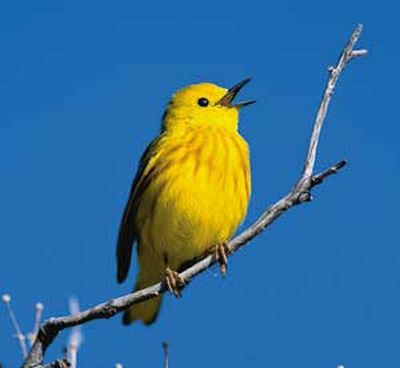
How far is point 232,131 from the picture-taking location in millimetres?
7613

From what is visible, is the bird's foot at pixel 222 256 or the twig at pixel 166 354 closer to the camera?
the twig at pixel 166 354

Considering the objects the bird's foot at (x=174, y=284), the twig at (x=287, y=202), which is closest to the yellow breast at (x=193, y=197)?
the bird's foot at (x=174, y=284)

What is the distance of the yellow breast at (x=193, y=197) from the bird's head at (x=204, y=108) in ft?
1.19

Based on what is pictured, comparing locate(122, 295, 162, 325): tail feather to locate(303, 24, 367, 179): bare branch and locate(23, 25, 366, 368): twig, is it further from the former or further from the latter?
locate(303, 24, 367, 179): bare branch

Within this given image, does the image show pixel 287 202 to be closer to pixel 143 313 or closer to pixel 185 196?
pixel 185 196

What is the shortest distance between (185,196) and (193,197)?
65mm

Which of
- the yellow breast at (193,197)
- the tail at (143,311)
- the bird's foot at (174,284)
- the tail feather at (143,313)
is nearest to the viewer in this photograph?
the bird's foot at (174,284)

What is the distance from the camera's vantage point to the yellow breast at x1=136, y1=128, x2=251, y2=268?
6.93 metres

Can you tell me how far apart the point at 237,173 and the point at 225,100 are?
37.5 inches

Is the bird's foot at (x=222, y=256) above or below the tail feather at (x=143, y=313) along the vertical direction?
below

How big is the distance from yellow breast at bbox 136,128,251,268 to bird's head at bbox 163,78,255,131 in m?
0.36

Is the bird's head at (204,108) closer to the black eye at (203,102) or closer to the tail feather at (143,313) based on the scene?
the black eye at (203,102)

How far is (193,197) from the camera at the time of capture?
22.7 ft

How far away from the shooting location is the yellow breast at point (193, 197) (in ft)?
22.7
